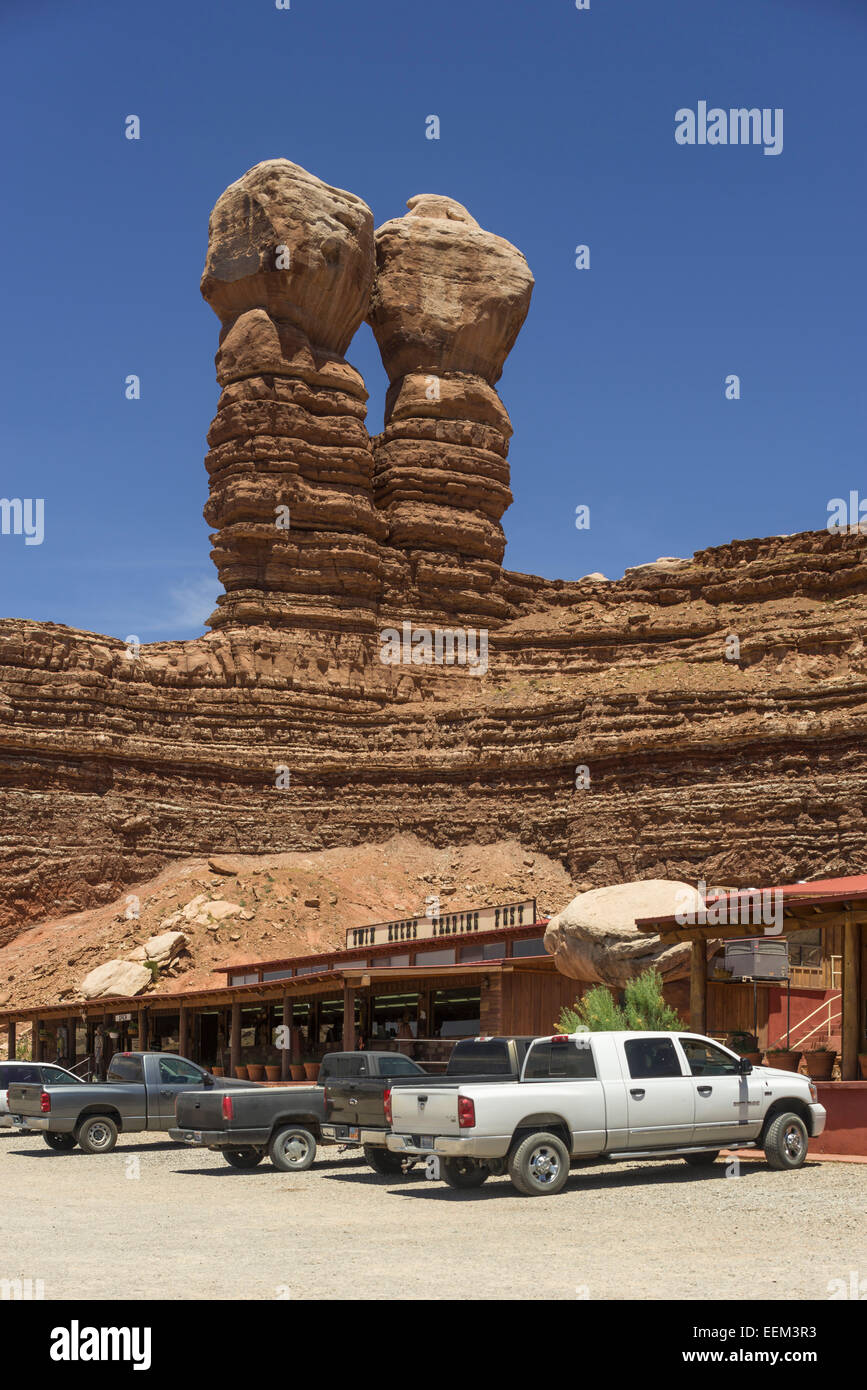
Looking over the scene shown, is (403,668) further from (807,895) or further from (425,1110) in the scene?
(425,1110)

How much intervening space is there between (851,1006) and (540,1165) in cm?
568

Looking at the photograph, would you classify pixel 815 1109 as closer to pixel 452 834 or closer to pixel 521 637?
pixel 452 834

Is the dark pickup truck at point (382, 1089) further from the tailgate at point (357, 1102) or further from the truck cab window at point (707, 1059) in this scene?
the truck cab window at point (707, 1059)

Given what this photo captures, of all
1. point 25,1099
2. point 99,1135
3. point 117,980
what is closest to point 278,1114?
point 99,1135

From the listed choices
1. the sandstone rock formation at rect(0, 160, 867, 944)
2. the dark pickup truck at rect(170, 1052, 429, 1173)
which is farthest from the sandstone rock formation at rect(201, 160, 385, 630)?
the dark pickup truck at rect(170, 1052, 429, 1173)

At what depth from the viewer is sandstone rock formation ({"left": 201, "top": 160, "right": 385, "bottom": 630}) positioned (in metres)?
69.2

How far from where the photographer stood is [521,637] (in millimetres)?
74250

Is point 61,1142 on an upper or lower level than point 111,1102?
lower

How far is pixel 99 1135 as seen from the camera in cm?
2486

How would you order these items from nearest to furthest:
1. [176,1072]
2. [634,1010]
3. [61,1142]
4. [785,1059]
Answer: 1. [785,1059]
2. [634,1010]
3. [176,1072]
4. [61,1142]

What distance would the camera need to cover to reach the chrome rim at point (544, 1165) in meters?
16.0

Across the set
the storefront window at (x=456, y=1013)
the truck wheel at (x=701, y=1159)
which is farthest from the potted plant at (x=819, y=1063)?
the storefront window at (x=456, y=1013)

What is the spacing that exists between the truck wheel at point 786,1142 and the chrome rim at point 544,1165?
2.89 m

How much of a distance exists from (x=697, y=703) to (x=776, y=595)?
58.1 ft
